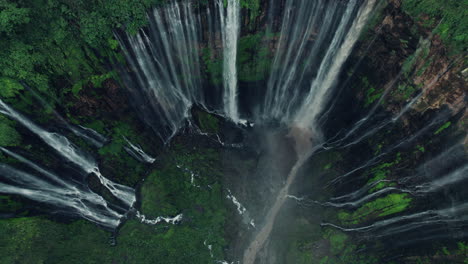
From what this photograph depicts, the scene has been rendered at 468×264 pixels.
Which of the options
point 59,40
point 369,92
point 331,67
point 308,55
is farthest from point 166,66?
point 369,92

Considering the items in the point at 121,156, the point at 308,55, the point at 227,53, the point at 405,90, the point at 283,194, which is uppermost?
the point at 308,55

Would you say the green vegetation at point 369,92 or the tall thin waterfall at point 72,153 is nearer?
the tall thin waterfall at point 72,153

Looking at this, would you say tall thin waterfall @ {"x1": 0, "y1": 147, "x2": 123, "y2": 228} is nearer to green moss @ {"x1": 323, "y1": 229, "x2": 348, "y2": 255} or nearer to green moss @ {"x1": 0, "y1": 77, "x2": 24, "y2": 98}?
green moss @ {"x1": 0, "y1": 77, "x2": 24, "y2": 98}

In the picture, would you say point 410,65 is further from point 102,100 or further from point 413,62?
point 102,100

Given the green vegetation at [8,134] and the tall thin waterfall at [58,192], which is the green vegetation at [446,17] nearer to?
the tall thin waterfall at [58,192]

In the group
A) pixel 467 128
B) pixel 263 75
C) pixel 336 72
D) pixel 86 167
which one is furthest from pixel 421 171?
pixel 86 167

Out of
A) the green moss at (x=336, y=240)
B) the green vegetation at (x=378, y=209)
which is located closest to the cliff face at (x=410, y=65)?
the green vegetation at (x=378, y=209)

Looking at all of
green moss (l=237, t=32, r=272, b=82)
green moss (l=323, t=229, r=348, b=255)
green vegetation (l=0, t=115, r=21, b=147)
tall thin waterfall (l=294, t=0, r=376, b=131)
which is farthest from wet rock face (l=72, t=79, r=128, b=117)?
green moss (l=323, t=229, r=348, b=255)
